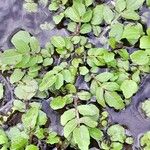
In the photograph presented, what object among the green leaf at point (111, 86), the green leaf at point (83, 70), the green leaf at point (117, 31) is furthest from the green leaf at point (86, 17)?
the green leaf at point (111, 86)

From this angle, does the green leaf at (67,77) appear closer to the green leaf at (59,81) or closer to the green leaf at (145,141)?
the green leaf at (59,81)

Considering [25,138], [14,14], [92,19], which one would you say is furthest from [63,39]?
[25,138]

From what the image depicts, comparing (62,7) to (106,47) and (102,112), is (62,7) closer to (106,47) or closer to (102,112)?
(106,47)

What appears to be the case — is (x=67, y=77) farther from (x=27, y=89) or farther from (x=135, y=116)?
(x=135, y=116)

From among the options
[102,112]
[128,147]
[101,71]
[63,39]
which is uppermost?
[63,39]

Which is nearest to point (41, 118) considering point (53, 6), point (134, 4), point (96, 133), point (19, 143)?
point (19, 143)

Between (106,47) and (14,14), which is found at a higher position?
(14,14)
